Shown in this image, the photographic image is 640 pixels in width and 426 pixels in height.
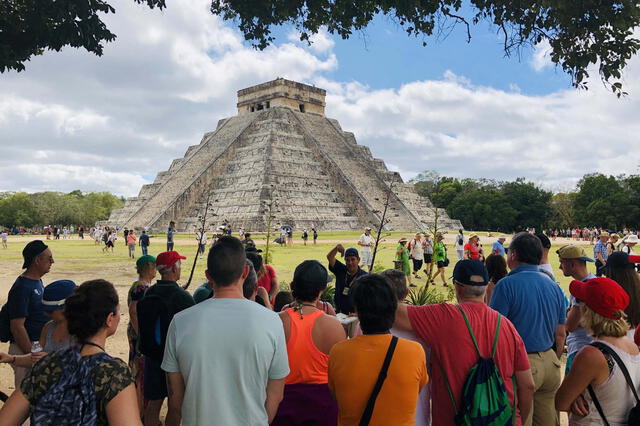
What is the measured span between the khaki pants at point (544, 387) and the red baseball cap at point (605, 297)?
0.82 metres

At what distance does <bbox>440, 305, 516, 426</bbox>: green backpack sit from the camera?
2561mm

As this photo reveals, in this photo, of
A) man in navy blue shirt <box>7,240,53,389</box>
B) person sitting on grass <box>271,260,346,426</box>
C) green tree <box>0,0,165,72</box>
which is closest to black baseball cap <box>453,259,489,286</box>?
person sitting on grass <box>271,260,346,426</box>

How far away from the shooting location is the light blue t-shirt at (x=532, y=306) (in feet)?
11.2

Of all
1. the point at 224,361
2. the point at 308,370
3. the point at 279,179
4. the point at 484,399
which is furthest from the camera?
the point at 279,179

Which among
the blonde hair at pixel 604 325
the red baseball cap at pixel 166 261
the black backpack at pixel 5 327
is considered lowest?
the black backpack at pixel 5 327

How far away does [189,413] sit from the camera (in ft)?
7.72

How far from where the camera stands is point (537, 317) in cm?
344

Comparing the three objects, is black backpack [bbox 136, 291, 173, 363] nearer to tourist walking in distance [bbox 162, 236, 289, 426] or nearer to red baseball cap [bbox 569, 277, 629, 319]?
tourist walking in distance [bbox 162, 236, 289, 426]

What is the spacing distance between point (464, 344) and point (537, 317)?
3.52 feet

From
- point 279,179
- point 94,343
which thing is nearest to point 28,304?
point 94,343

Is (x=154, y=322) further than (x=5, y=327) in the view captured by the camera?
No

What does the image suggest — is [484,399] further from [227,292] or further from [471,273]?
[227,292]

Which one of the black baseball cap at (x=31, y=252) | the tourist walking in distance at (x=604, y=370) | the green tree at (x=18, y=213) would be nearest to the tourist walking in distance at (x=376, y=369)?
the tourist walking in distance at (x=604, y=370)

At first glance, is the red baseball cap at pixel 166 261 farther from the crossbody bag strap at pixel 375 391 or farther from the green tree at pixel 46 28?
the green tree at pixel 46 28
